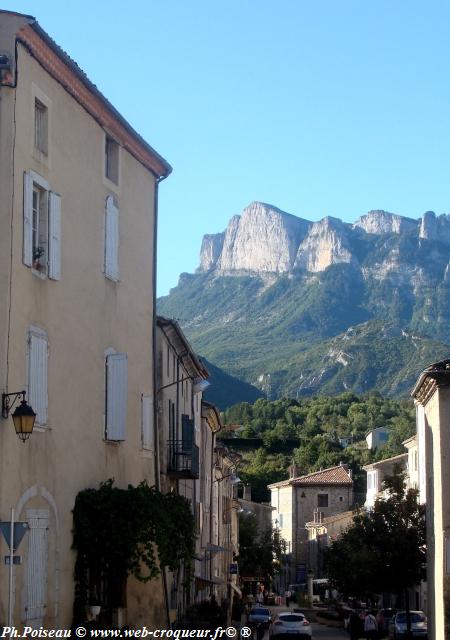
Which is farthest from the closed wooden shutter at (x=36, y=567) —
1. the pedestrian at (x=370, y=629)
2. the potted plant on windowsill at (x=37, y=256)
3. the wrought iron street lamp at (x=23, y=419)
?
the pedestrian at (x=370, y=629)

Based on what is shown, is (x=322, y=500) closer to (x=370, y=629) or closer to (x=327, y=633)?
(x=327, y=633)

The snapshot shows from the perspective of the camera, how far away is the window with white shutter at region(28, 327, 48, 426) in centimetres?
1870

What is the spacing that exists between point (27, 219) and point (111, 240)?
16.7ft

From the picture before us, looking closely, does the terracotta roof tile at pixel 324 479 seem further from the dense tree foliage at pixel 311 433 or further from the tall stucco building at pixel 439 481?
the tall stucco building at pixel 439 481

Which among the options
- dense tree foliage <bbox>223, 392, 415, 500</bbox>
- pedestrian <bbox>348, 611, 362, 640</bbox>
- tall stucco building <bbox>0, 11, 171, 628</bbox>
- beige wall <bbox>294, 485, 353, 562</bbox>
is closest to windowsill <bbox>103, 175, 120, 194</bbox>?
tall stucco building <bbox>0, 11, 171, 628</bbox>

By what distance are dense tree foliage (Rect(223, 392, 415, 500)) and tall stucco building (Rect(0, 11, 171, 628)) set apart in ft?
332

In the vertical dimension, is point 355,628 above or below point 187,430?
below

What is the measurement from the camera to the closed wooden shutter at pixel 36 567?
18.5 meters

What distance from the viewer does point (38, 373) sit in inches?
749

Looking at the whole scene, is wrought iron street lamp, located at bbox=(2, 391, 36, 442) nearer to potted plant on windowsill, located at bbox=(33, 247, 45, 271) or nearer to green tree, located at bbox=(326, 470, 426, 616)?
potted plant on windowsill, located at bbox=(33, 247, 45, 271)

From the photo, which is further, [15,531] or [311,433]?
[311,433]

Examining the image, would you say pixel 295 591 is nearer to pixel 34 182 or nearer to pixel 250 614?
pixel 250 614

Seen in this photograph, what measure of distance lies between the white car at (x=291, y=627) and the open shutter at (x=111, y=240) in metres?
23.3

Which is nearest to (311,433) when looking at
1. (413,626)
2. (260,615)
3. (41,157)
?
(260,615)
